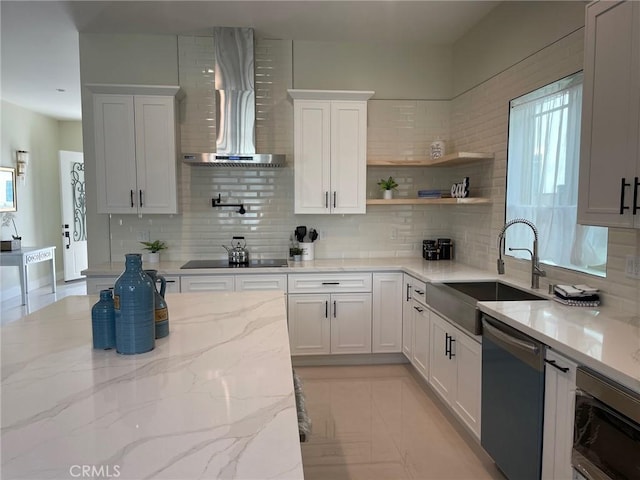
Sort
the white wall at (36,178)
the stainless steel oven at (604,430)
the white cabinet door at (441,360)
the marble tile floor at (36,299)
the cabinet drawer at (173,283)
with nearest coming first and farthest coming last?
the stainless steel oven at (604,430), the white cabinet door at (441,360), the cabinet drawer at (173,283), the marble tile floor at (36,299), the white wall at (36,178)

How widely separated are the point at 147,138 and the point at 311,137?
146 centimetres

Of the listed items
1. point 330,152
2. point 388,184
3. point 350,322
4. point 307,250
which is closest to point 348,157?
point 330,152

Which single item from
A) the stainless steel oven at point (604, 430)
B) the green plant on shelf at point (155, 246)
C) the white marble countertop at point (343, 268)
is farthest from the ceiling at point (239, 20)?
the stainless steel oven at point (604, 430)

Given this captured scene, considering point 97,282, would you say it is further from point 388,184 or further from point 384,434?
point 388,184

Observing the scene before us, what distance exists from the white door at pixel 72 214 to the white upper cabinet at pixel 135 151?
4.47m

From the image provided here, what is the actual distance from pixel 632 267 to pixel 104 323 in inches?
95.5

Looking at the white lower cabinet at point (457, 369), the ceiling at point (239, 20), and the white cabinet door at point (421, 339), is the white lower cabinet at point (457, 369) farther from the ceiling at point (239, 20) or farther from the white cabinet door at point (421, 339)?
the ceiling at point (239, 20)

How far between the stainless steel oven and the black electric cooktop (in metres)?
2.61

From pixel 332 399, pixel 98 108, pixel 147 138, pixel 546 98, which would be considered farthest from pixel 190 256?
pixel 546 98

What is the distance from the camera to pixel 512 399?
2047 millimetres

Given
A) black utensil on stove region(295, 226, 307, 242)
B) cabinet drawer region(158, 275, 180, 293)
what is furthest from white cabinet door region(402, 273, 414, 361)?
cabinet drawer region(158, 275, 180, 293)

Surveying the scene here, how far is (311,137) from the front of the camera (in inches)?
152

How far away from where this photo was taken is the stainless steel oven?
1393mm

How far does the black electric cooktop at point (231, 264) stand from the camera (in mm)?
3803
